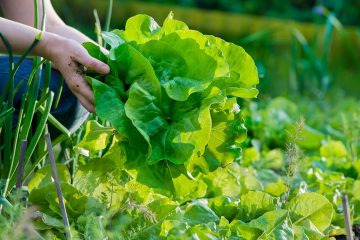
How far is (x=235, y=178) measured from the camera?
2062 mm

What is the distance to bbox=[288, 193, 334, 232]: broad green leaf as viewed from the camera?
183 cm

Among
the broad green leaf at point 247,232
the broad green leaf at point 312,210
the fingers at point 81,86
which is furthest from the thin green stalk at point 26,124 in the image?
the broad green leaf at point 312,210

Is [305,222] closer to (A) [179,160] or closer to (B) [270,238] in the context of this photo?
(B) [270,238]

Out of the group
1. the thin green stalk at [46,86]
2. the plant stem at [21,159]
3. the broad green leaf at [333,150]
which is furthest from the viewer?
the broad green leaf at [333,150]

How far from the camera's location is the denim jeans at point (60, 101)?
77.5 inches

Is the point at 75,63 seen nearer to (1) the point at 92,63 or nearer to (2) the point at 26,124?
(1) the point at 92,63

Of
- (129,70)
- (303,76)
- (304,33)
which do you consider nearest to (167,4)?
(304,33)

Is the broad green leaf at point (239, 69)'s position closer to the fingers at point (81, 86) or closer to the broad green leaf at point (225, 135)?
the broad green leaf at point (225, 135)

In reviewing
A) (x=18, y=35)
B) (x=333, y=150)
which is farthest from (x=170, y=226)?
(x=333, y=150)

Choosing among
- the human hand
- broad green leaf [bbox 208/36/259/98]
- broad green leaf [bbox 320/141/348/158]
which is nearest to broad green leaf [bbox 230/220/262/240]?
broad green leaf [bbox 208/36/259/98]

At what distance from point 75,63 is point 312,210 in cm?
64

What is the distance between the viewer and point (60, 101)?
6.80 ft

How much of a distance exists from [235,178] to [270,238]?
0.44 meters

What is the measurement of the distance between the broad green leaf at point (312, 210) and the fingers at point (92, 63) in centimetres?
56
